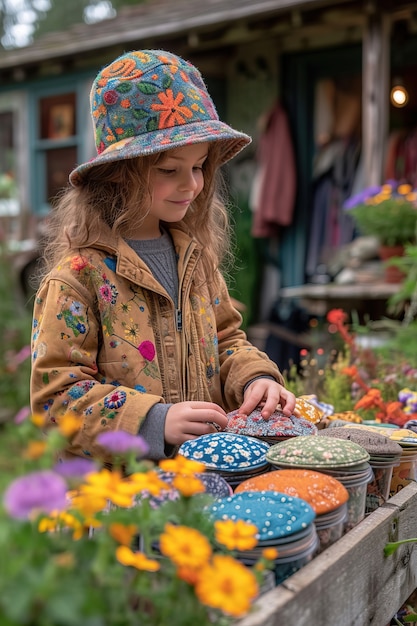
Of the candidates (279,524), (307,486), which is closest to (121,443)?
(279,524)

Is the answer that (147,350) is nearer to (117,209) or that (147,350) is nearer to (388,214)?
(117,209)

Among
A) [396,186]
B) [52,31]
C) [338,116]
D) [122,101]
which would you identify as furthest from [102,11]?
[122,101]

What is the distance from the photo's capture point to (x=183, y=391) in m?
2.01

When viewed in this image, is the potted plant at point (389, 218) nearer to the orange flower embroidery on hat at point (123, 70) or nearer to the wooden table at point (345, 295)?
the wooden table at point (345, 295)

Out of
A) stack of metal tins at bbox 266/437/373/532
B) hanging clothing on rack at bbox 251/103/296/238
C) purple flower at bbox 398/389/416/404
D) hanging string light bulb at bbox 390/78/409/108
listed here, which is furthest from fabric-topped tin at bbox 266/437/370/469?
hanging clothing on rack at bbox 251/103/296/238

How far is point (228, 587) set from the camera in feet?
2.78

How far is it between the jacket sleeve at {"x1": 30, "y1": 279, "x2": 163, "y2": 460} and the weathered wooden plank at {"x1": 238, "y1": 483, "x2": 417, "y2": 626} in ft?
1.75

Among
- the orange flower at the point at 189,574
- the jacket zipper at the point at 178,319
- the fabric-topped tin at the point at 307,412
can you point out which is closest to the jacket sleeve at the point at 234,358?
the fabric-topped tin at the point at 307,412

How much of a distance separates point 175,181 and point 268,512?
3.28 feet

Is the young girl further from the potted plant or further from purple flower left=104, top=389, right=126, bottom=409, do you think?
the potted plant

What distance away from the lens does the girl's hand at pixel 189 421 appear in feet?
5.49

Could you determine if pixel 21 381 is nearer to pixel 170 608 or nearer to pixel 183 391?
pixel 183 391

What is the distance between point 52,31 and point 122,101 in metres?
25.3

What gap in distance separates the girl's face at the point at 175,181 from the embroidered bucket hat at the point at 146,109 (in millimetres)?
66
